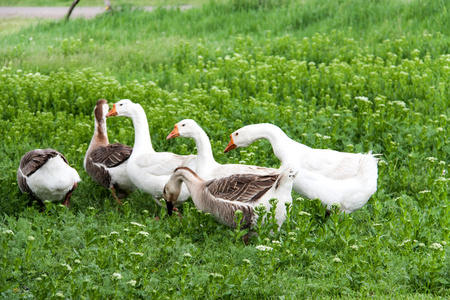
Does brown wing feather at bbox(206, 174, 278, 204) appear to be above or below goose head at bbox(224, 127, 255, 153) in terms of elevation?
below

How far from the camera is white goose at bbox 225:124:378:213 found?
6.35 metres

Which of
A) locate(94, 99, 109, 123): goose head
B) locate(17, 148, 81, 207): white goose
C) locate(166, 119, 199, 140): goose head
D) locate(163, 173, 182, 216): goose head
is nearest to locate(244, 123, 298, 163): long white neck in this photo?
locate(166, 119, 199, 140): goose head

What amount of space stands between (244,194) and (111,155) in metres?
2.24

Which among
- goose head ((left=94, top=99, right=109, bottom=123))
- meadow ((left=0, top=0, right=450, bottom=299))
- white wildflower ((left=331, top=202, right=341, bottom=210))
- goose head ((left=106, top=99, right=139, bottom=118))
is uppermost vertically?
goose head ((left=106, top=99, right=139, bottom=118))

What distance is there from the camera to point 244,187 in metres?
6.16

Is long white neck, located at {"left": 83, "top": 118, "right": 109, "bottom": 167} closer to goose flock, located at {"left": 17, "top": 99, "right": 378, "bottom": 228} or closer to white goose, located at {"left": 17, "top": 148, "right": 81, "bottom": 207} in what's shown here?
goose flock, located at {"left": 17, "top": 99, "right": 378, "bottom": 228}

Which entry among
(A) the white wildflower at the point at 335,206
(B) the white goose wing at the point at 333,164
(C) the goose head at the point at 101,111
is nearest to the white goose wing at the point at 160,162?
(C) the goose head at the point at 101,111

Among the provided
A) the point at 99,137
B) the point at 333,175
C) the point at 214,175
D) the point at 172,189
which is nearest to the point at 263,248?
the point at 333,175

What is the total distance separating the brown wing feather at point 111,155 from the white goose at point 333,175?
2.16 metres

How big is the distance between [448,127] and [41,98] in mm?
6921

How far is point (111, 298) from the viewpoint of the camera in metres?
5.23

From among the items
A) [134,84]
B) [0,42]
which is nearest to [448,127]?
[134,84]

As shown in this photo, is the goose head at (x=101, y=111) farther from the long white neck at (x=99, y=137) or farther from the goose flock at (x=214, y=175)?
the goose flock at (x=214, y=175)

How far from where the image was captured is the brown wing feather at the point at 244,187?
611 centimetres
